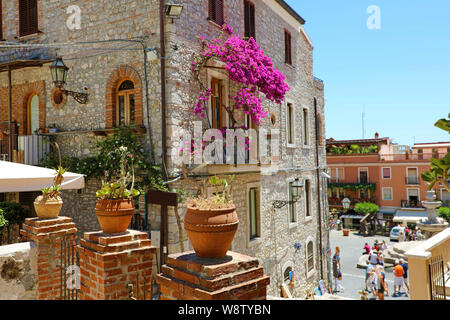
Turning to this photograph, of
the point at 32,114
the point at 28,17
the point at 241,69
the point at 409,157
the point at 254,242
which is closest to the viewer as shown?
the point at 241,69

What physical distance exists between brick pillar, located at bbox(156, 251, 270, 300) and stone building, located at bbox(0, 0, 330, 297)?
4955mm

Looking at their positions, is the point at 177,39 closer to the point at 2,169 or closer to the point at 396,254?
the point at 2,169

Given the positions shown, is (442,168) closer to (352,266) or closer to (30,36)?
(30,36)

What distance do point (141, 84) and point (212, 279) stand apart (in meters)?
6.59

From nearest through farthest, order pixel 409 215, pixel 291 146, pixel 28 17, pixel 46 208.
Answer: pixel 46 208 → pixel 28 17 → pixel 291 146 → pixel 409 215

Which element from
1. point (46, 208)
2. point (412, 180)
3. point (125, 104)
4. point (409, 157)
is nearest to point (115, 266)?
point (46, 208)

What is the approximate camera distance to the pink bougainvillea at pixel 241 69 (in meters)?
8.70

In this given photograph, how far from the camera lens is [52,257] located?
4535mm

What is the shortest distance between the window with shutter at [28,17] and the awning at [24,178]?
5766 mm

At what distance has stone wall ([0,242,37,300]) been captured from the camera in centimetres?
409

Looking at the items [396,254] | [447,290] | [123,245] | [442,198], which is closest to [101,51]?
[123,245]

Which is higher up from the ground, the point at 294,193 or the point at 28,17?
the point at 28,17

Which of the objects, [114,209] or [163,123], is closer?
[114,209]

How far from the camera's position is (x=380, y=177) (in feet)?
117
